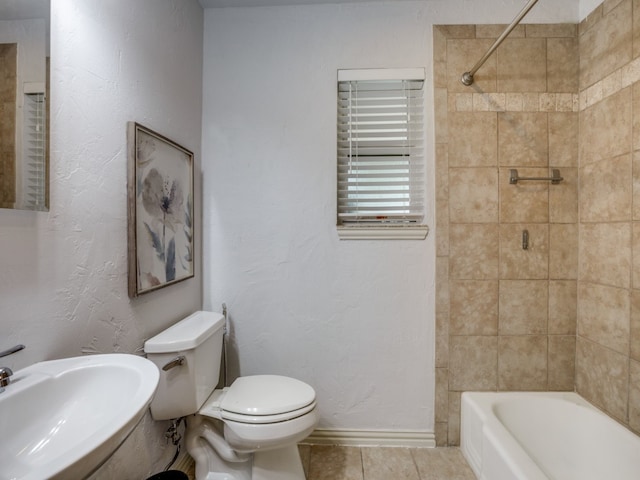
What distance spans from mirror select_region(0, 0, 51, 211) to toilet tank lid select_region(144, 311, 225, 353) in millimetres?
609

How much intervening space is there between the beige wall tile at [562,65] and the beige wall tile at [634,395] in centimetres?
136

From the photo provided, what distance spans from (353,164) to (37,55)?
1.33 m

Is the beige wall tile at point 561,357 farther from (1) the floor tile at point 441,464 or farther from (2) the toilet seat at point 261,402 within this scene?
(2) the toilet seat at point 261,402

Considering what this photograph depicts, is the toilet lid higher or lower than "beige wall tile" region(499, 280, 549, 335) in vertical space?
lower

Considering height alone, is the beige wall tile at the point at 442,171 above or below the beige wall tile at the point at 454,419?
above

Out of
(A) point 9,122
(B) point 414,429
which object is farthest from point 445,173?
(A) point 9,122

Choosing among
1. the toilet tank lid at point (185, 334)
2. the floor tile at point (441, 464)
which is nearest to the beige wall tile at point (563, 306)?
the floor tile at point (441, 464)

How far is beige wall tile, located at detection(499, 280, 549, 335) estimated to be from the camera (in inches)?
64.6

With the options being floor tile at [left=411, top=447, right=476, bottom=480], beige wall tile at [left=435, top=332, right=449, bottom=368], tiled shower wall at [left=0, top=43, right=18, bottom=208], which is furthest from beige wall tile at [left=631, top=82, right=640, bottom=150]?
tiled shower wall at [left=0, top=43, right=18, bottom=208]

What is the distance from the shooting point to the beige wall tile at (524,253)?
5.36 feet

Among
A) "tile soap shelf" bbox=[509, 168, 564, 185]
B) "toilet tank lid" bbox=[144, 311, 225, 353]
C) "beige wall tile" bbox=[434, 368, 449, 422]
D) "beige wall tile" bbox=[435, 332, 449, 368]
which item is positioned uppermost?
"tile soap shelf" bbox=[509, 168, 564, 185]

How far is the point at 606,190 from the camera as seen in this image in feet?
4.75

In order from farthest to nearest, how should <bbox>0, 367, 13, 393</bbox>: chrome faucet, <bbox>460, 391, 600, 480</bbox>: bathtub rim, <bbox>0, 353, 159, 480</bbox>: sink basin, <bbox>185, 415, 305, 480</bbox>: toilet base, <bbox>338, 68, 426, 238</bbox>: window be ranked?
<bbox>338, 68, 426, 238</bbox>: window, <bbox>185, 415, 305, 480</bbox>: toilet base, <bbox>460, 391, 600, 480</bbox>: bathtub rim, <bbox>0, 367, 13, 393</bbox>: chrome faucet, <bbox>0, 353, 159, 480</bbox>: sink basin

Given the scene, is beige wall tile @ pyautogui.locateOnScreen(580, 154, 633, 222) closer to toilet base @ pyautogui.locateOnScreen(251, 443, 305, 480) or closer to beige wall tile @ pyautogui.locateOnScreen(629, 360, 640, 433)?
beige wall tile @ pyautogui.locateOnScreen(629, 360, 640, 433)
